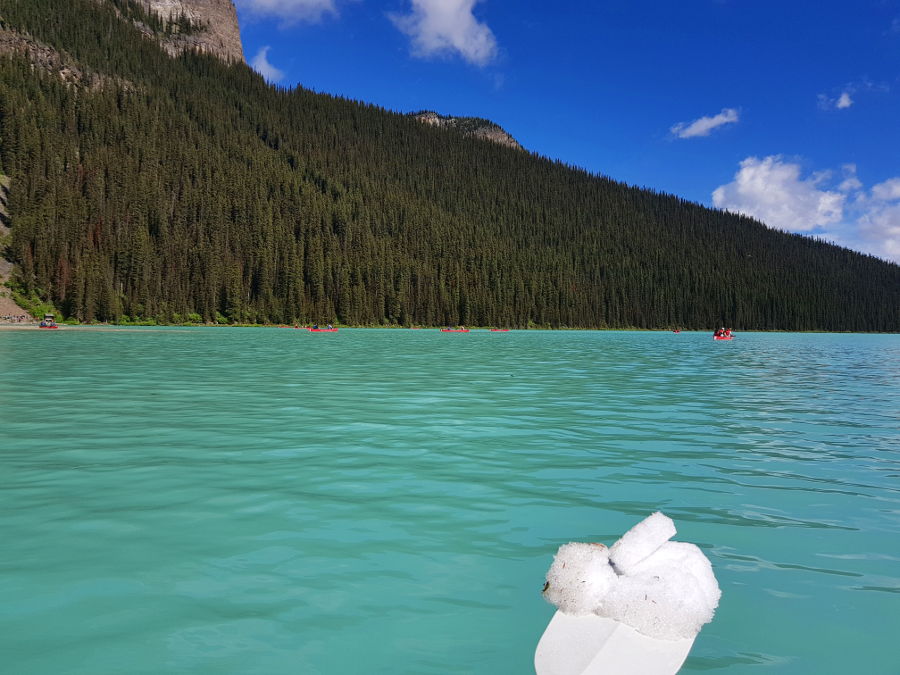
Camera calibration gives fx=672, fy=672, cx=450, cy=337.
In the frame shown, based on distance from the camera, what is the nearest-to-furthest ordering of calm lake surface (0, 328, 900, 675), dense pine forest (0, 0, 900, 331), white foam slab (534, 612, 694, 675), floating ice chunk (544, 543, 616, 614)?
white foam slab (534, 612, 694, 675), calm lake surface (0, 328, 900, 675), floating ice chunk (544, 543, 616, 614), dense pine forest (0, 0, 900, 331)

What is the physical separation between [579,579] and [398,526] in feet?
9.62

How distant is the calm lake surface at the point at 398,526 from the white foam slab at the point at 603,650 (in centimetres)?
20

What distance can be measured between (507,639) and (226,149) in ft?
631

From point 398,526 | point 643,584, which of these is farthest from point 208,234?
point 643,584

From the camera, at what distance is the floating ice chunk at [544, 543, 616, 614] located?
17.9 ft

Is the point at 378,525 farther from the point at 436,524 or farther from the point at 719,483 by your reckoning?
the point at 719,483

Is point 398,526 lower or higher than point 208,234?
lower

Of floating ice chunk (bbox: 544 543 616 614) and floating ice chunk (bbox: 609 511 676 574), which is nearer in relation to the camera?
floating ice chunk (bbox: 544 543 616 614)

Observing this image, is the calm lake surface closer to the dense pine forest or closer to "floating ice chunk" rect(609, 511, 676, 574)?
"floating ice chunk" rect(609, 511, 676, 574)

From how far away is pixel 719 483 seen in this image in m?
10.5

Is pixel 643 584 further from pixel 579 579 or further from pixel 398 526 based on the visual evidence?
pixel 398 526

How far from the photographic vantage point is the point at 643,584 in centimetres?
538

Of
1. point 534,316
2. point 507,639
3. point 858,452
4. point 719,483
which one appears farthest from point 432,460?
point 534,316

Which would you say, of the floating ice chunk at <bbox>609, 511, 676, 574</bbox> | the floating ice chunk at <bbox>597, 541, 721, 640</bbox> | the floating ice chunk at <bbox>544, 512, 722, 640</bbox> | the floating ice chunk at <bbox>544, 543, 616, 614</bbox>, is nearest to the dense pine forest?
the floating ice chunk at <bbox>544, 543, 616, 614</bbox>
